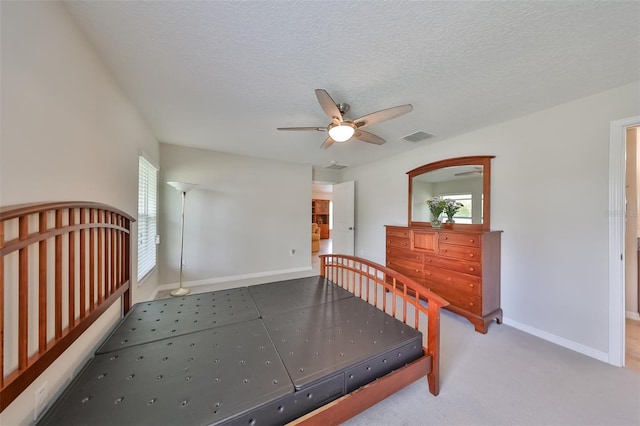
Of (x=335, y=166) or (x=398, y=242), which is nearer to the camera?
(x=398, y=242)

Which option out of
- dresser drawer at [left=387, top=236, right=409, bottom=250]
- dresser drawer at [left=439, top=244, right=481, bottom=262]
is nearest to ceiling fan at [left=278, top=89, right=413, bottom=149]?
dresser drawer at [left=439, top=244, right=481, bottom=262]

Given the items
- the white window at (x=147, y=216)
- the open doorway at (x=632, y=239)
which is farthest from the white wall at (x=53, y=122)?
the open doorway at (x=632, y=239)

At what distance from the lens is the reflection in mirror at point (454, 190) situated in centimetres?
293

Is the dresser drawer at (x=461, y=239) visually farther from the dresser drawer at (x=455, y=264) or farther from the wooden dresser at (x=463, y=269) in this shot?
the dresser drawer at (x=455, y=264)

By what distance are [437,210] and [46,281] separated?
374 cm

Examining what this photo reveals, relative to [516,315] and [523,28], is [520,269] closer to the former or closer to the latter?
[516,315]

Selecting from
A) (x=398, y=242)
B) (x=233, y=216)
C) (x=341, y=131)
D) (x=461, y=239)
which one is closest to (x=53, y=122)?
(x=341, y=131)

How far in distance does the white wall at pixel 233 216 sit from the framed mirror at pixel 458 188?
7.54 feet

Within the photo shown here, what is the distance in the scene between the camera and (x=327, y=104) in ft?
5.69

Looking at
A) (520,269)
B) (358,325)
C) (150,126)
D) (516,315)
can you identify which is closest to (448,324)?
(516,315)

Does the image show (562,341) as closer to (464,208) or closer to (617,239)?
(617,239)

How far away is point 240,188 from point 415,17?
366cm

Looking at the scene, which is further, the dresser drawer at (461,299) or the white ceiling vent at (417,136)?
the white ceiling vent at (417,136)

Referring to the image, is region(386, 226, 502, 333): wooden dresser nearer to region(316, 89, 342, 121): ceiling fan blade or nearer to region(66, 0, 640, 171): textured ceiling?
region(66, 0, 640, 171): textured ceiling
